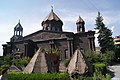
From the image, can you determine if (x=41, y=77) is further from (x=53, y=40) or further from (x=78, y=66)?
(x=53, y=40)

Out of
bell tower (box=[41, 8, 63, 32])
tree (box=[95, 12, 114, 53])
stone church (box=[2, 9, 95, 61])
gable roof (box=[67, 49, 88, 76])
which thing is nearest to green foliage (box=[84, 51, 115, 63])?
stone church (box=[2, 9, 95, 61])

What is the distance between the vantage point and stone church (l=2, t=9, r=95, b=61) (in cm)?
4175

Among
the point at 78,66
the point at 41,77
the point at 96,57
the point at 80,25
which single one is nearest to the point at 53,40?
the point at 80,25

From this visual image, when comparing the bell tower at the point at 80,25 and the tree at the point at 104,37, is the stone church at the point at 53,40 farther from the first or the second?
the tree at the point at 104,37

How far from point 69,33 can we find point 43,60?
76.6 feet

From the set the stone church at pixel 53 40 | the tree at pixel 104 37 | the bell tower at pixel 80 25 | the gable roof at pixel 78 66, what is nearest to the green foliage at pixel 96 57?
the stone church at pixel 53 40

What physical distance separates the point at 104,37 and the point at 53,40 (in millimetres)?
11979

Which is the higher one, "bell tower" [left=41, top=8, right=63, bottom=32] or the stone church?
"bell tower" [left=41, top=8, right=63, bottom=32]

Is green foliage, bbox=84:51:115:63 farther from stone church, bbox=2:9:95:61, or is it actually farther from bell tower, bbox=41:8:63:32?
bell tower, bbox=41:8:63:32

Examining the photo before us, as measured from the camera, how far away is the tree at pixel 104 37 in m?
44.1

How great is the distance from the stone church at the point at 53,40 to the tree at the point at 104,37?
4.79m

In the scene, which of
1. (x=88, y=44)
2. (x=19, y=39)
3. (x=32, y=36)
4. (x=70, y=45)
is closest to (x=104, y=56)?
(x=88, y=44)

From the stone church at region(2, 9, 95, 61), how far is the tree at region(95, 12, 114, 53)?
479 cm

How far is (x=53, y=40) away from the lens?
43.4m
